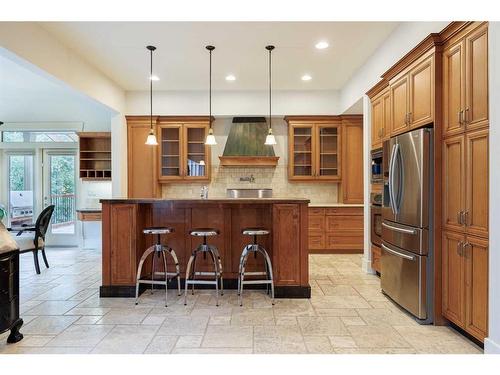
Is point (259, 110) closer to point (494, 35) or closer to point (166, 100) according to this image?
point (166, 100)

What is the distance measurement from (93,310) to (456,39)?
4.09 m

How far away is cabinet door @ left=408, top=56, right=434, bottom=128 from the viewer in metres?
2.94

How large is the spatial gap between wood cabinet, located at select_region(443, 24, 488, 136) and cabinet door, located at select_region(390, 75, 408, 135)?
57 centimetres

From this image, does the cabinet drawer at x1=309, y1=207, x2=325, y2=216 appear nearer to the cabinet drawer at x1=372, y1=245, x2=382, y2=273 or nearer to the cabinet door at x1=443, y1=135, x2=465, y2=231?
the cabinet drawer at x1=372, y1=245, x2=382, y2=273

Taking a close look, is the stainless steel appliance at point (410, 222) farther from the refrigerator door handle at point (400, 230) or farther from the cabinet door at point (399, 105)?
the cabinet door at point (399, 105)

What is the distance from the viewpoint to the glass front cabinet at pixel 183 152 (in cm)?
632

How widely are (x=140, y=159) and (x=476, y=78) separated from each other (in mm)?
5328

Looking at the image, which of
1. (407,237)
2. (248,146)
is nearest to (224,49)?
(248,146)

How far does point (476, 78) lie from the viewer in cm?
246

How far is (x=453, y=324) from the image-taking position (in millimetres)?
2869

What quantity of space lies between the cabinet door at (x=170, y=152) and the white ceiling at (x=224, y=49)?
896mm

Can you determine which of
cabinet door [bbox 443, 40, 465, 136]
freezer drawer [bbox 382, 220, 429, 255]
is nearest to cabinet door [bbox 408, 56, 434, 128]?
cabinet door [bbox 443, 40, 465, 136]

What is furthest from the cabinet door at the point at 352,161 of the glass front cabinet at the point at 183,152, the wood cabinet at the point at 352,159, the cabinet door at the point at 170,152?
the cabinet door at the point at 170,152
